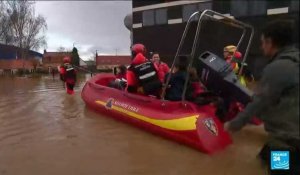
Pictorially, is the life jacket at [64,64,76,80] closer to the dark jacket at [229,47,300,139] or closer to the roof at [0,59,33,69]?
the dark jacket at [229,47,300,139]

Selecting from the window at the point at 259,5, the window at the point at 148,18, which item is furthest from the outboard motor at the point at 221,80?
the window at the point at 148,18

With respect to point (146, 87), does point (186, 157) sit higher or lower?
lower

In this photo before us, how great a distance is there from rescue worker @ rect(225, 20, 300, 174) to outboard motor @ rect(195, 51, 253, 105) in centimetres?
260

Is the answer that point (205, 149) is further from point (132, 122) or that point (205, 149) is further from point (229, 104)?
point (132, 122)

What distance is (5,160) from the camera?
16.7 feet

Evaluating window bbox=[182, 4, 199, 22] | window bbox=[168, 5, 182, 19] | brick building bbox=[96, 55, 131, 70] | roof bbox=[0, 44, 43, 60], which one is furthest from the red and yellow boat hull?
brick building bbox=[96, 55, 131, 70]

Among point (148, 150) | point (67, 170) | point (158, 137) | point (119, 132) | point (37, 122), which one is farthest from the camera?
point (37, 122)

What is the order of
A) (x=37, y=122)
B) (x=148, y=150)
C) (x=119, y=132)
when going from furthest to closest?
(x=37, y=122) → (x=119, y=132) → (x=148, y=150)

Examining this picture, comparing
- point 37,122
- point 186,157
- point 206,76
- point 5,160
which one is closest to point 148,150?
point 186,157

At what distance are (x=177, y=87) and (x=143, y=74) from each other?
833 millimetres

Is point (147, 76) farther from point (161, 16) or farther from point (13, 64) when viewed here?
point (13, 64)

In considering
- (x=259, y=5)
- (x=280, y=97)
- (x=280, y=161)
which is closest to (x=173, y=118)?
(x=259, y=5)

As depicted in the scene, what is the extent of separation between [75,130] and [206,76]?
258 centimetres

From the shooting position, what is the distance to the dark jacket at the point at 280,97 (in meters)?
2.42
